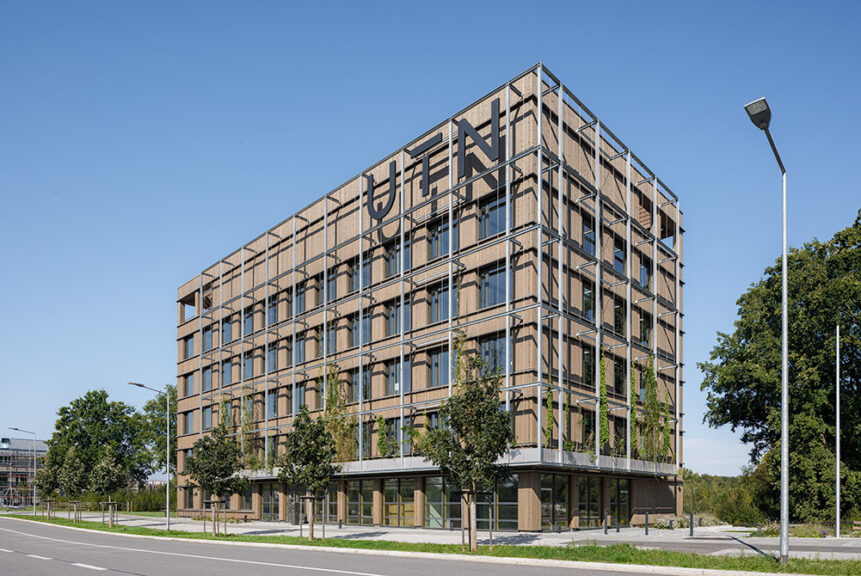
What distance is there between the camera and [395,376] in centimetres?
4256

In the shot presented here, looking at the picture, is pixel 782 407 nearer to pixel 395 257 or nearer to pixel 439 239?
pixel 439 239

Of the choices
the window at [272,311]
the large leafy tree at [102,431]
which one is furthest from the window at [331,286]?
the large leafy tree at [102,431]

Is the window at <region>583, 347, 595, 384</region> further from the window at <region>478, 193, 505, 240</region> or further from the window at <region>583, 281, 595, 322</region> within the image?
the window at <region>478, 193, 505, 240</region>

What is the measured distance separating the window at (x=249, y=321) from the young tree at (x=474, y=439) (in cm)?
3425

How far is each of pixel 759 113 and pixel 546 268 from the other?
708 inches

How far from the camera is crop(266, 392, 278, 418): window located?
175 ft

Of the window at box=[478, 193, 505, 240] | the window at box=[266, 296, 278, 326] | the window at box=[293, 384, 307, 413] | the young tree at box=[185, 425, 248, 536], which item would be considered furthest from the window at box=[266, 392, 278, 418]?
the window at box=[478, 193, 505, 240]

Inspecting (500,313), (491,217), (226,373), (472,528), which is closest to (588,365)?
(500,313)

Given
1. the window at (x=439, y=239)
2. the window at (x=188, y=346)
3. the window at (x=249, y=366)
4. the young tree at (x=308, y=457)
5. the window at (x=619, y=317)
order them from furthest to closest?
the window at (x=188, y=346)
the window at (x=249, y=366)
the window at (x=619, y=317)
the window at (x=439, y=239)
the young tree at (x=308, y=457)

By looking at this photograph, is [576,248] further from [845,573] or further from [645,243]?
[845,573]

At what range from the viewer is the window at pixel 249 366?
57.0 m

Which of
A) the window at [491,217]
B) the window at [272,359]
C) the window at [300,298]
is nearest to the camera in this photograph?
the window at [491,217]

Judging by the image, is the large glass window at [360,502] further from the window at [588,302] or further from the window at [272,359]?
the window at [588,302]

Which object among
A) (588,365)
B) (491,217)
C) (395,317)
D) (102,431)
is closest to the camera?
(491,217)
